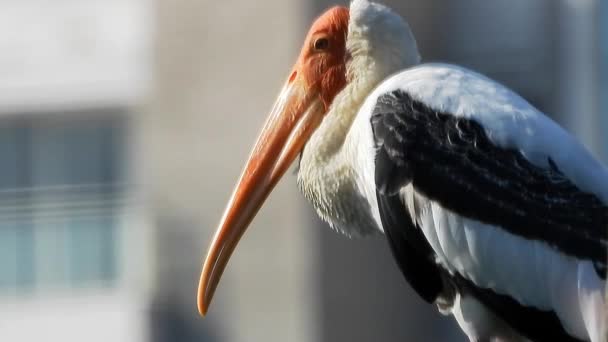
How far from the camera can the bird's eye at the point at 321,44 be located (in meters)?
6.48

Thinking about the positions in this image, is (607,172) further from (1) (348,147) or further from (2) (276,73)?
(2) (276,73)

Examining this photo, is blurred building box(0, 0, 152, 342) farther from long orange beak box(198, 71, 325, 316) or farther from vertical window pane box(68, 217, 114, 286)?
long orange beak box(198, 71, 325, 316)

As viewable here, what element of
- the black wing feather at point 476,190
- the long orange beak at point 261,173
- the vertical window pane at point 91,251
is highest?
the black wing feather at point 476,190

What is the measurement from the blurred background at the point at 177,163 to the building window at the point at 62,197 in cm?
1

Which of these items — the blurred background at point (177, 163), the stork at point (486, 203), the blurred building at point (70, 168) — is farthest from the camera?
the blurred building at point (70, 168)

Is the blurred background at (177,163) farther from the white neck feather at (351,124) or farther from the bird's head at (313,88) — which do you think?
the white neck feather at (351,124)

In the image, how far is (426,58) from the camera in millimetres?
14070

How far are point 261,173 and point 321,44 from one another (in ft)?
1.37

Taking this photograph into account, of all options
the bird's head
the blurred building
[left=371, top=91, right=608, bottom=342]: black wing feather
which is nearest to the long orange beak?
the bird's head

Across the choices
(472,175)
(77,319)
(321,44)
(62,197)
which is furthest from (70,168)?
(472,175)

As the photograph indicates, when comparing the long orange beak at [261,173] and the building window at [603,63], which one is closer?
the long orange beak at [261,173]

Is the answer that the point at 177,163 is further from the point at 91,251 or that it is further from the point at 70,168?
the point at 91,251


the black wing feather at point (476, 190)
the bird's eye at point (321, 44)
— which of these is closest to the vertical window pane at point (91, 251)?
the bird's eye at point (321, 44)

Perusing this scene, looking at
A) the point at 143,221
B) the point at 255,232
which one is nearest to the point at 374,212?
the point at 255,232
